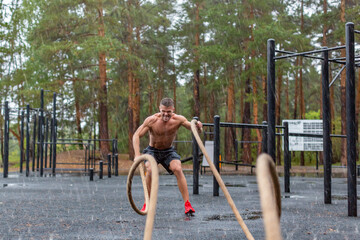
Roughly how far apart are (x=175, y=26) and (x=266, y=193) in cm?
3196

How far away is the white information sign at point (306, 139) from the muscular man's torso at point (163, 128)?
1741cm

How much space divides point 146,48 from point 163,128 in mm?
25377

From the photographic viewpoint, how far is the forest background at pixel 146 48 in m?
26.5

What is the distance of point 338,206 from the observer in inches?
300

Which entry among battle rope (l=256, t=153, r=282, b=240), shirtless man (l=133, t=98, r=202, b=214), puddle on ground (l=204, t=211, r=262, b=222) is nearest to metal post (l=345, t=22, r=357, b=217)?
puddle on ground (l=204, t=211, r=262, b=222)

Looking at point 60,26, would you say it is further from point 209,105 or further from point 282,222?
point 282,222

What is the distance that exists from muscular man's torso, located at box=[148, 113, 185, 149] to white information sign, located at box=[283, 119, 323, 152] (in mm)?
17414

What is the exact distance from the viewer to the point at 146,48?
31.2 meters

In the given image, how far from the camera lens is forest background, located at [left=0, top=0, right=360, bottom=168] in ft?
87.0

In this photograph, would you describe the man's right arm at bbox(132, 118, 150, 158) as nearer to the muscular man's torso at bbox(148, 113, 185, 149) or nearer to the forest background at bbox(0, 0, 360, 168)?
the muscular man's torso at bbox(148, 113, 185, 149)

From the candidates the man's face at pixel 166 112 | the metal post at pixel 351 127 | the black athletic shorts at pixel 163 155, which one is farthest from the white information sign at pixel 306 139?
the man's face at pixel 166 112

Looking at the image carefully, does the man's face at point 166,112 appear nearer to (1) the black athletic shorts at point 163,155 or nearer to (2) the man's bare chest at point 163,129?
(2) the man's bare chest at point 163,129

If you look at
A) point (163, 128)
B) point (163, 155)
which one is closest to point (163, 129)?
point (163, 128)

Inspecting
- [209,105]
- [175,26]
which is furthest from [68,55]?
[209,105]
